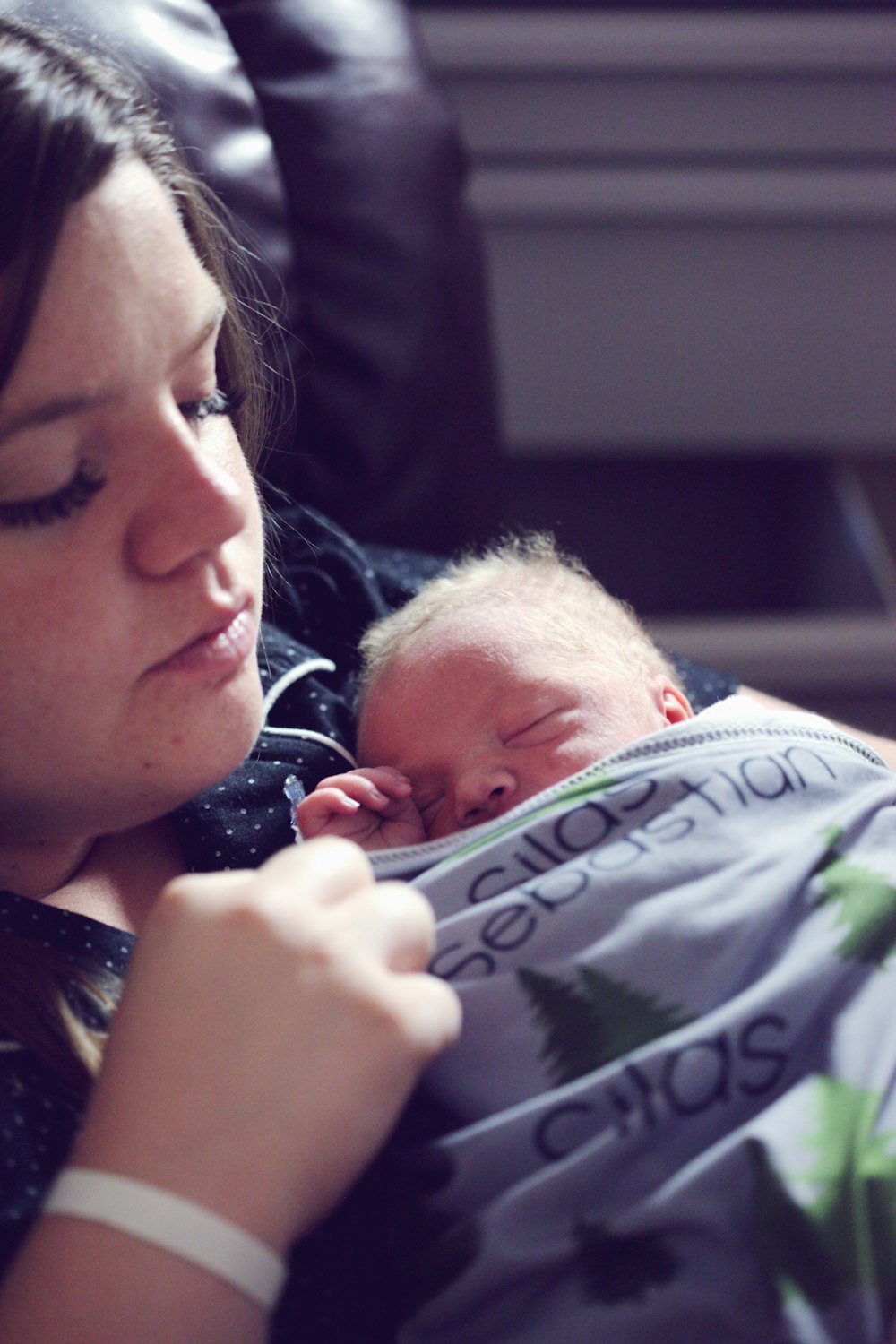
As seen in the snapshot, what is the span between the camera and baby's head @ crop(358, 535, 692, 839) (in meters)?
0.75

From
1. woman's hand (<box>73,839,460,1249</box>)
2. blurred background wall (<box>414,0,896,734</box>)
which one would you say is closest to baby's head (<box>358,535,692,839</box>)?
woman's hand (<box>73,839,460,1249</box>)

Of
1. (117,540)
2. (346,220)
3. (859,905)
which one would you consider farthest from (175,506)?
(346,220)

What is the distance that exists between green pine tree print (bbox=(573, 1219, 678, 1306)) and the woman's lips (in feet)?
0.97

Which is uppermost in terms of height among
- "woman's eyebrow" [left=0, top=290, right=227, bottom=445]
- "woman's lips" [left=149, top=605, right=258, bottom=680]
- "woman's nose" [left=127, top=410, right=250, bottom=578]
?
"woman's eyebrow" [left=0, top=290, right=227, bottom=445]

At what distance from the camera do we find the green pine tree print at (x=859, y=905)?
59 cm

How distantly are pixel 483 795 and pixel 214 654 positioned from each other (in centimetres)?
20

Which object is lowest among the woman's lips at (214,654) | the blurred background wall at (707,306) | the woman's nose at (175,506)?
the blurred background wall at (707,306)

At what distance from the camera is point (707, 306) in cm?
183

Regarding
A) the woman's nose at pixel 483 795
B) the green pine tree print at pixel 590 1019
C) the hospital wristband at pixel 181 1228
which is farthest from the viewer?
the woman's nose at pixel 483 795

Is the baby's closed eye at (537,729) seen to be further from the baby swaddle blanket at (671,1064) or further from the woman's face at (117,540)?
the woman's face at (117,540)

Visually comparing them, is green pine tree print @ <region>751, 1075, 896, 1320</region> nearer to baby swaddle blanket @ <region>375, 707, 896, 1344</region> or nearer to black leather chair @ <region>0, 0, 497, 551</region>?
baby swaddle blanket @ <region>375, 707, 896, 1344</region>

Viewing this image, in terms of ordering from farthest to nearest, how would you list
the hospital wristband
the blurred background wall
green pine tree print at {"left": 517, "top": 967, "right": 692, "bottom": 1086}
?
the blurred background wall, green pine tree print at {"left": 517, "top": 967, "right": 692, "bottom": 1086}, the hospital wristband

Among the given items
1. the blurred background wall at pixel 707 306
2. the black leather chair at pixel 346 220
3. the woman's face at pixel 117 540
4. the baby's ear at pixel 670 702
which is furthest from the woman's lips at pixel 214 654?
the blurred background wall at pixel 707 306

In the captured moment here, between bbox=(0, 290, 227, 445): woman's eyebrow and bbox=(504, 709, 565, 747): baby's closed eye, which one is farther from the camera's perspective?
bbox=(504, 709, 565, 747): baby's closed eye
